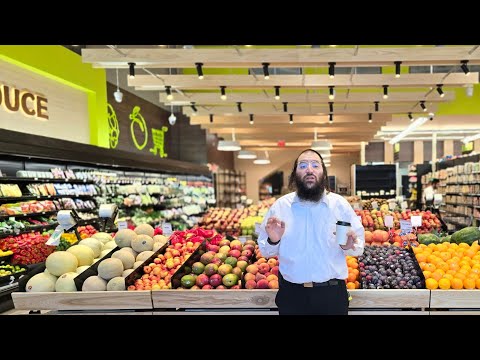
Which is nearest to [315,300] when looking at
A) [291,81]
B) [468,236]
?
[468,236]

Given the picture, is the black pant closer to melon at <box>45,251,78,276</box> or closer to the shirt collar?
the shirt collar

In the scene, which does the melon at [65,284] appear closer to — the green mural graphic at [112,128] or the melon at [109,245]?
the melon at [109,245]

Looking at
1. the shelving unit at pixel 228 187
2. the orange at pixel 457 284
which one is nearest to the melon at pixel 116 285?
the orange at pixel 457 284

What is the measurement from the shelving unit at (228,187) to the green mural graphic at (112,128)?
263 inches

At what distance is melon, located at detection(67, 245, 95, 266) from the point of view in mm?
3480

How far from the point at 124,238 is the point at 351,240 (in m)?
2.26

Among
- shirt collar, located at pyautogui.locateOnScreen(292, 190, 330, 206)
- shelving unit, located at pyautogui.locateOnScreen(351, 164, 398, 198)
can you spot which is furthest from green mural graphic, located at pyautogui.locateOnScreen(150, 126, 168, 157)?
shirt collar, located at pyautogui.locateOnScreen(292, 190, 330, 206)

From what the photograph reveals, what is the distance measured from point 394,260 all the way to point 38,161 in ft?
20.3

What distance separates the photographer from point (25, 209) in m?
6.30

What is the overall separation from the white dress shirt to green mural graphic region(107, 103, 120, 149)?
887 cm

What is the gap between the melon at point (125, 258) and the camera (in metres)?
3.48
